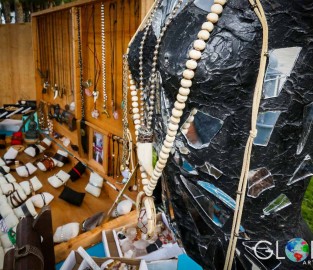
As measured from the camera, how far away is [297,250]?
1.37 ft

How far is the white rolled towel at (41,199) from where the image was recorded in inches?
58.2

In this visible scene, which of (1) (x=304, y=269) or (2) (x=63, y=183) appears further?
(2) (x=63, y=183)

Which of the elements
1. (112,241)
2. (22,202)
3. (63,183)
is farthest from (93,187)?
(112,241)

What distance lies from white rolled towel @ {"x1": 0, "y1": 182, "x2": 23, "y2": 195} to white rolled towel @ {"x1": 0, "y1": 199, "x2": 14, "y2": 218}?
0.38 feet

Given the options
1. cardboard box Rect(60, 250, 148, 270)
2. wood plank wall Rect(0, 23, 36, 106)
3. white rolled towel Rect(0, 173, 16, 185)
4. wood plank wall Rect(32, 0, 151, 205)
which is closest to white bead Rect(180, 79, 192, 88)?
cardboard box Rect(60, 250, 148, 270)

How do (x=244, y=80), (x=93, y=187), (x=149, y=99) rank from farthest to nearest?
(x=93, y=187) < (x=149, y=99) < (x=244, y=80)

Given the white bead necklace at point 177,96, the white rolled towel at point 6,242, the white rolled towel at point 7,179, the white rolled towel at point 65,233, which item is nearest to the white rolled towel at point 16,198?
the white rolled towel at point 7,179

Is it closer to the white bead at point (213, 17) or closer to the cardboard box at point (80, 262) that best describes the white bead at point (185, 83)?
the white bead at point (213, 17)

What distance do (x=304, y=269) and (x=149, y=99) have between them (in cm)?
37

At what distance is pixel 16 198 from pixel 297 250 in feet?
4.86

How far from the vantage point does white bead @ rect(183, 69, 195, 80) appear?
0.34 m

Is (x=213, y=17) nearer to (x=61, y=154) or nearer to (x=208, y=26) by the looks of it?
(x=208, y=26)

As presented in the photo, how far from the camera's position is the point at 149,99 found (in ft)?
1.51

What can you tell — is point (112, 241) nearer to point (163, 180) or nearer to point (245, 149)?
point (163, 180)
